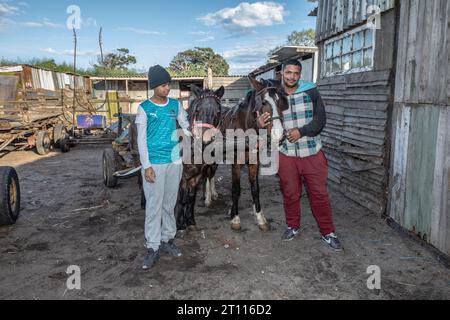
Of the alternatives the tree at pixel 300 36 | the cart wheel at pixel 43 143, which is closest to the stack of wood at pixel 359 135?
the cart wheel at pixel 43 143

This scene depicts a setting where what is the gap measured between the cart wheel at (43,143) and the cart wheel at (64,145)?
1.50 feet

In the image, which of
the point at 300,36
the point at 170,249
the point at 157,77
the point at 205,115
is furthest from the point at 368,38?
the point at 300,36

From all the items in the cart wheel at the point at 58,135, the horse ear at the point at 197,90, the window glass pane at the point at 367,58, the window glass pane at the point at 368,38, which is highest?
the window glass pane at the point at 368,38

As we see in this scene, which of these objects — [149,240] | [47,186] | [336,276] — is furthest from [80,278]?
[47,186]

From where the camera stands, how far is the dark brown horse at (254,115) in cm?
392

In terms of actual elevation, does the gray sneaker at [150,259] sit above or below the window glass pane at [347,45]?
below

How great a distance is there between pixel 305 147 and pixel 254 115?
802 millimetres

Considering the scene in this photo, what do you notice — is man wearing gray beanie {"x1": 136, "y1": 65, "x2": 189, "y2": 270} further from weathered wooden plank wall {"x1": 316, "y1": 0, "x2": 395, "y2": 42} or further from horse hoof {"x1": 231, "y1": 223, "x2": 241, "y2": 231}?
weathered wooden plank wall {"x1": 316, "y1": 0, "x2": 395, "y2": 42}

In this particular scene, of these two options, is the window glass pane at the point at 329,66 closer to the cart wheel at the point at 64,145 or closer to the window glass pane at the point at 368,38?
the window glass pane at the point at 368,38

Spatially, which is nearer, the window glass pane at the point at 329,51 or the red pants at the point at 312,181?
the red pants at the point at 312,181

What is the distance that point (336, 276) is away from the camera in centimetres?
368

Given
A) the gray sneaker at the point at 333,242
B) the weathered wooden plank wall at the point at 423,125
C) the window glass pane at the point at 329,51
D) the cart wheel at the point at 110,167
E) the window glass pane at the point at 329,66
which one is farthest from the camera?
the window glass pane at the point at 329,66
